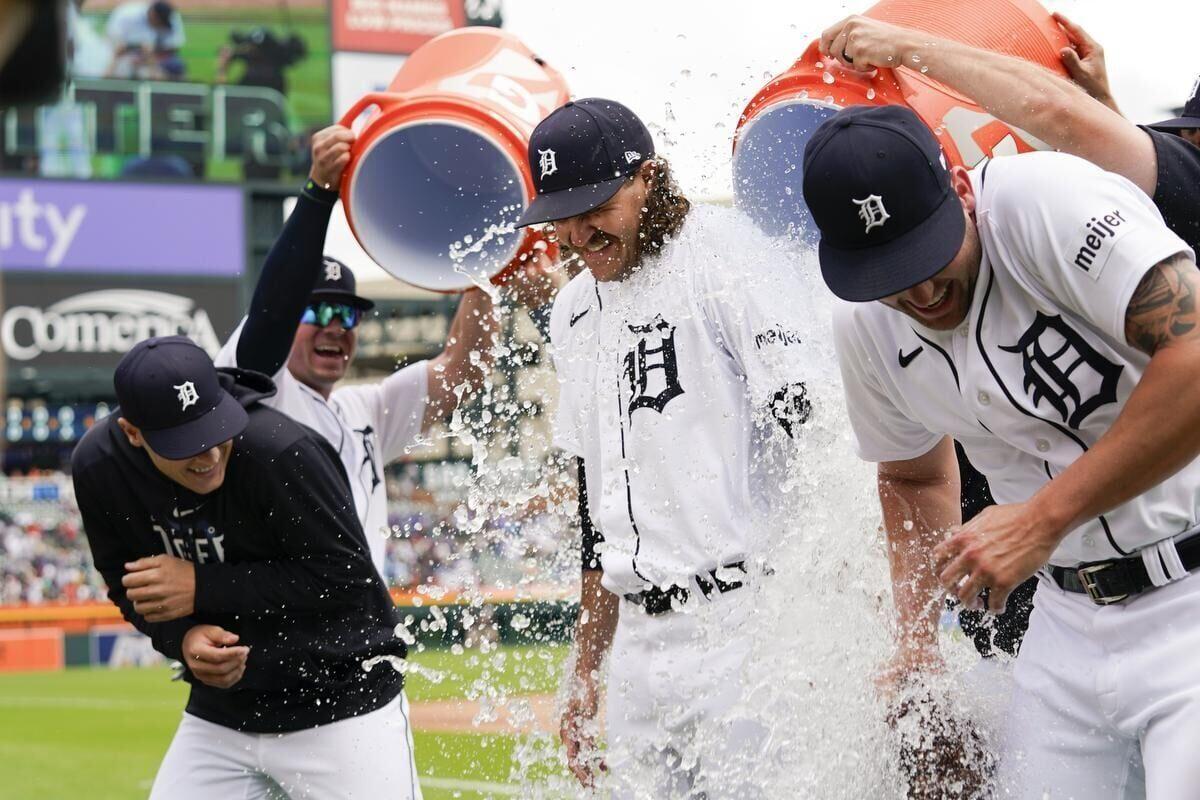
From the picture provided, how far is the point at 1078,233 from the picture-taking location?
2.48 meters

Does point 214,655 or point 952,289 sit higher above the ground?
point 952,289

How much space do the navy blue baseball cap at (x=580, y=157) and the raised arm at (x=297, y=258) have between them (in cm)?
79

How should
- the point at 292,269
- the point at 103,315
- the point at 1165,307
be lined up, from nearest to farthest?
the point at 1165,307 < the point at 292,269 < the point at 103,315

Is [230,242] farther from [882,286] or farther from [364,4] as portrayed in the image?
[882,286]

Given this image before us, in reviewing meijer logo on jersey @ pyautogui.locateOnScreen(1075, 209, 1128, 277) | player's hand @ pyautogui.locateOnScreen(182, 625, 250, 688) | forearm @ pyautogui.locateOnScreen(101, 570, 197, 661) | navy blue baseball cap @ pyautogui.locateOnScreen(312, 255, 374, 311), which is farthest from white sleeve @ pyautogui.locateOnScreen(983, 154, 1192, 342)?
navy blue baseball cap @ pyautogui.locateOnScreen(312, 255, 374, 311)

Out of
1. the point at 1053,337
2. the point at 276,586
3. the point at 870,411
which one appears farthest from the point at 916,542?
the point at 276,586

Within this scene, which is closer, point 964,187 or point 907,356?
point 964,187

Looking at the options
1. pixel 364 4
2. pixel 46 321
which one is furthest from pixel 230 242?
pixel 364 4

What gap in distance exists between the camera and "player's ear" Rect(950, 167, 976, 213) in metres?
2.68

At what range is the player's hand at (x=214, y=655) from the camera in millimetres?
3871

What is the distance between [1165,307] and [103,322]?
2909cm

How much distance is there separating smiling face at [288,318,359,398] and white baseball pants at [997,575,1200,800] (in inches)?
111

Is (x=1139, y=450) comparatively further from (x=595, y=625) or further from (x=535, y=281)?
(x=535, y=281)

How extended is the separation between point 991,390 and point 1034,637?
2.00 ft
